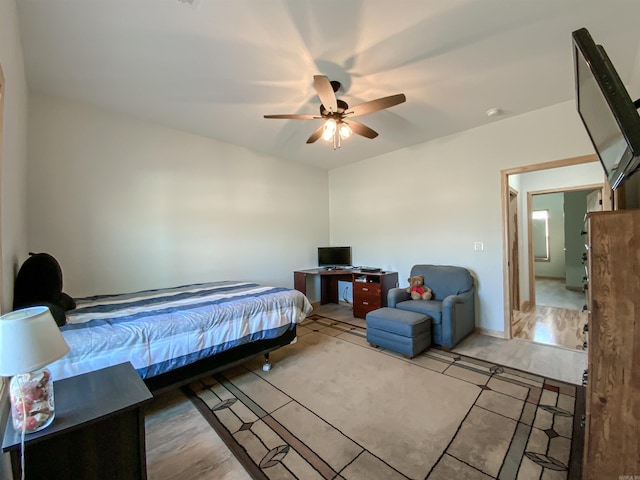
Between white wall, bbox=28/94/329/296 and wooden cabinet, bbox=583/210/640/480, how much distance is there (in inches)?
150

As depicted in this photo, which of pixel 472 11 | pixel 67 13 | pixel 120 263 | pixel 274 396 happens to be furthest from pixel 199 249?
pixel 472 11

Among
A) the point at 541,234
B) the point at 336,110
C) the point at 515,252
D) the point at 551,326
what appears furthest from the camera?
the point at 541,234

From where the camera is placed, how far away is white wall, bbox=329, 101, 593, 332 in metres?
3.20

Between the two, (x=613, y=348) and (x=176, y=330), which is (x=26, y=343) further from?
(x=613, y=348)

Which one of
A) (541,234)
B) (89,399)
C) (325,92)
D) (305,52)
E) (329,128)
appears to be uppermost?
(305,52)

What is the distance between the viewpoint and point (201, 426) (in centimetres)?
194

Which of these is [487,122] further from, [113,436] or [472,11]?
[113,436]

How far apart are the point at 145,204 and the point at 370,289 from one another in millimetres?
3266

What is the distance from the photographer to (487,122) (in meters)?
3.48

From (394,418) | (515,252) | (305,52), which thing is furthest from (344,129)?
(515,252)

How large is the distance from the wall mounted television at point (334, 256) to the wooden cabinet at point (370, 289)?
741mm

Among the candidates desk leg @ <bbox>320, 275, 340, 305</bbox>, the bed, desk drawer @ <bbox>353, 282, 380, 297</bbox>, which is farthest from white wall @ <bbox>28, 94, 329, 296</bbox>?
desk drawer @ <bbox>353, 282, 380, 297</bbox>

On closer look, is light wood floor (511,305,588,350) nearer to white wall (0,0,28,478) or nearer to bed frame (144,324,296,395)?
bed frame (144,324,296,395)

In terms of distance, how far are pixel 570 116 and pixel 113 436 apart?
462cm
